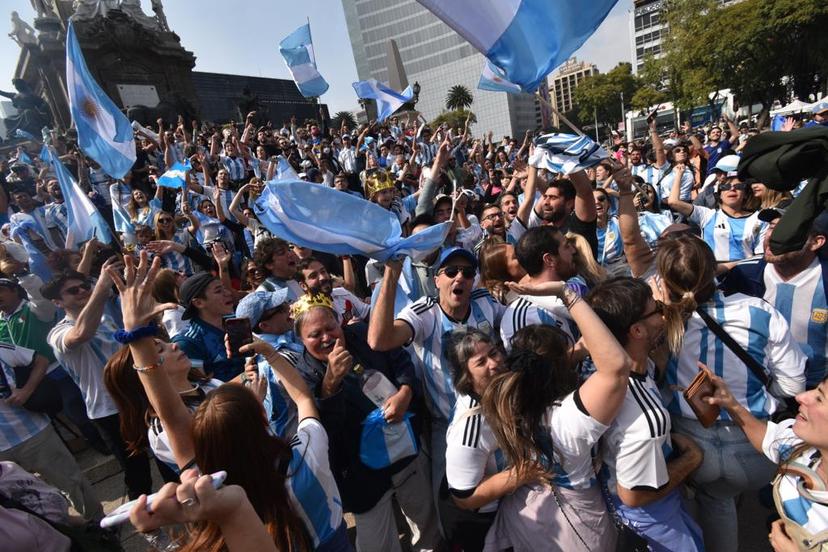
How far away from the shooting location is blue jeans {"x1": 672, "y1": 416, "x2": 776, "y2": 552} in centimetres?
198

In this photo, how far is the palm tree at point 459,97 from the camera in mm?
73875

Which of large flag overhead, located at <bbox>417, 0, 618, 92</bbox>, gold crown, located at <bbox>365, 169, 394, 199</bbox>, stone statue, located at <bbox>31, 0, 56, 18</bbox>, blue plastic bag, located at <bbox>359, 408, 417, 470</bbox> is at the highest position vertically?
stone statue, located at <bbox>31, 0, 56, 18</bbox>

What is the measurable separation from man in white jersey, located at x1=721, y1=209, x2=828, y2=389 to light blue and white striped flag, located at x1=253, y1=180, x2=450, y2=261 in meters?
2.10

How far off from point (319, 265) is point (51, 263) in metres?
3.33

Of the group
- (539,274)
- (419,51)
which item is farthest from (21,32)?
(419,51)

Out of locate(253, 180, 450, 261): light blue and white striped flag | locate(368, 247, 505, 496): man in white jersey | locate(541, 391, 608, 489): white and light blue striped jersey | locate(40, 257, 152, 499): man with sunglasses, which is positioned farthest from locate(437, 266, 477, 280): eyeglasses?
locate(40, 257, 152, 499): man with sunglasses

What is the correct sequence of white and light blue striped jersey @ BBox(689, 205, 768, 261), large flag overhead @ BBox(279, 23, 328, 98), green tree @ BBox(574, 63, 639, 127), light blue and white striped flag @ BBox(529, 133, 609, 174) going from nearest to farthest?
light blue and white striped flag @ BBox(529, 133, 609, 174)
white and light blue striped jersey @ BBox(689, 205, 768, 261)
large flag overhead @ BBox(279, 23, 328, 98)
green tree @ BBox(574, 63, 639, 127)

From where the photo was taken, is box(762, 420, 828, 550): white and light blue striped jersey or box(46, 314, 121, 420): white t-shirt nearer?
box(762, 420, 828, 550): white and light blue striped jersey

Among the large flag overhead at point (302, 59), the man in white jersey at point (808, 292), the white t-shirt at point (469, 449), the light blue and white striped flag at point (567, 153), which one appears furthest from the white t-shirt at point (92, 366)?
the large flag overhead at point (302, 59)

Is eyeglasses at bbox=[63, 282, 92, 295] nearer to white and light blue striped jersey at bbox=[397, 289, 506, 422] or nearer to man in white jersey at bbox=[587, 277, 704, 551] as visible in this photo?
white and light blue striped jersey at bbox=[397, 289, 506, 422]

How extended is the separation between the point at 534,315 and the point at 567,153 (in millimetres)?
1470

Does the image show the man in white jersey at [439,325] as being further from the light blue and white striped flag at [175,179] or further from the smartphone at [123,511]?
the light blue and white striped flag at [175,179]

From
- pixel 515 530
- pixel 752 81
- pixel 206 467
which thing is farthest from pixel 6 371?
pixel 752 81

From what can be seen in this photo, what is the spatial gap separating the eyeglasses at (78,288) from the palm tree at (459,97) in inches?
2993
